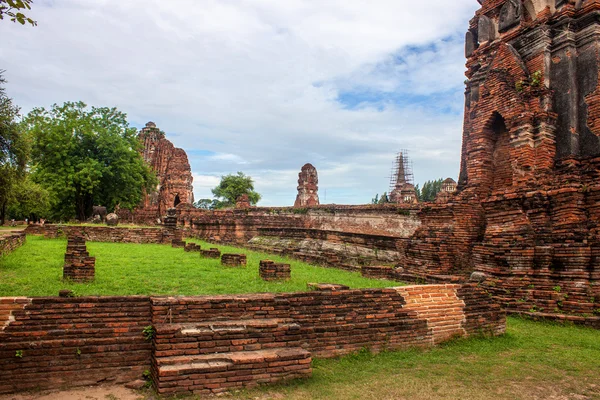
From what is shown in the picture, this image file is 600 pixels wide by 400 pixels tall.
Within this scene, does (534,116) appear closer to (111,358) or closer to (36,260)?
(111,358)

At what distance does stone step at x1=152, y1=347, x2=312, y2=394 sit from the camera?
488cm

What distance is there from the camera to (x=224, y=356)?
5.27m

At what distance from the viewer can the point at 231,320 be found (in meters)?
5.82

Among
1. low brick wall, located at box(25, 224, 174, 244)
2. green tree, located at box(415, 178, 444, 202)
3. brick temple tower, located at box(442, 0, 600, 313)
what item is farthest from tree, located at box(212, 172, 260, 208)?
brick temple tower, located at box(442, 0, 600, 313)

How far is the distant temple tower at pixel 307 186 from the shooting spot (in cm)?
2998

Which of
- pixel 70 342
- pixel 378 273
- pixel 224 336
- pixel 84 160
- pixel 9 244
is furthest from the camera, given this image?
pixel 84 160

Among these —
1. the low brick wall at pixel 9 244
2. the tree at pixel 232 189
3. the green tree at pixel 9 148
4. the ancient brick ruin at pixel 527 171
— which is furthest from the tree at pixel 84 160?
the tree at pixel 232 189

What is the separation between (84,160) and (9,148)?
18.0 m

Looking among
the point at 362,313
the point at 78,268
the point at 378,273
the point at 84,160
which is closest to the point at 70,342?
the point at 78,268

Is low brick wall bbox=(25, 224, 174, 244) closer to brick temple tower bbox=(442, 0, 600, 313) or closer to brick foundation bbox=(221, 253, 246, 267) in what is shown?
brick foundation bbox=(221, 253, 246, 267)

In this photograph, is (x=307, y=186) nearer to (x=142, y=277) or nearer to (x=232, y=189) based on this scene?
(x=142, y=277)

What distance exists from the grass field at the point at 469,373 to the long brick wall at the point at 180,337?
0.28m

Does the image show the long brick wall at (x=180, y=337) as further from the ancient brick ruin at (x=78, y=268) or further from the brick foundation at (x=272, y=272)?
the brick foundation at (x=272, y=272)

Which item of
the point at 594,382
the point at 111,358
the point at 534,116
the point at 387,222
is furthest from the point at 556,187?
the point at 387,222
